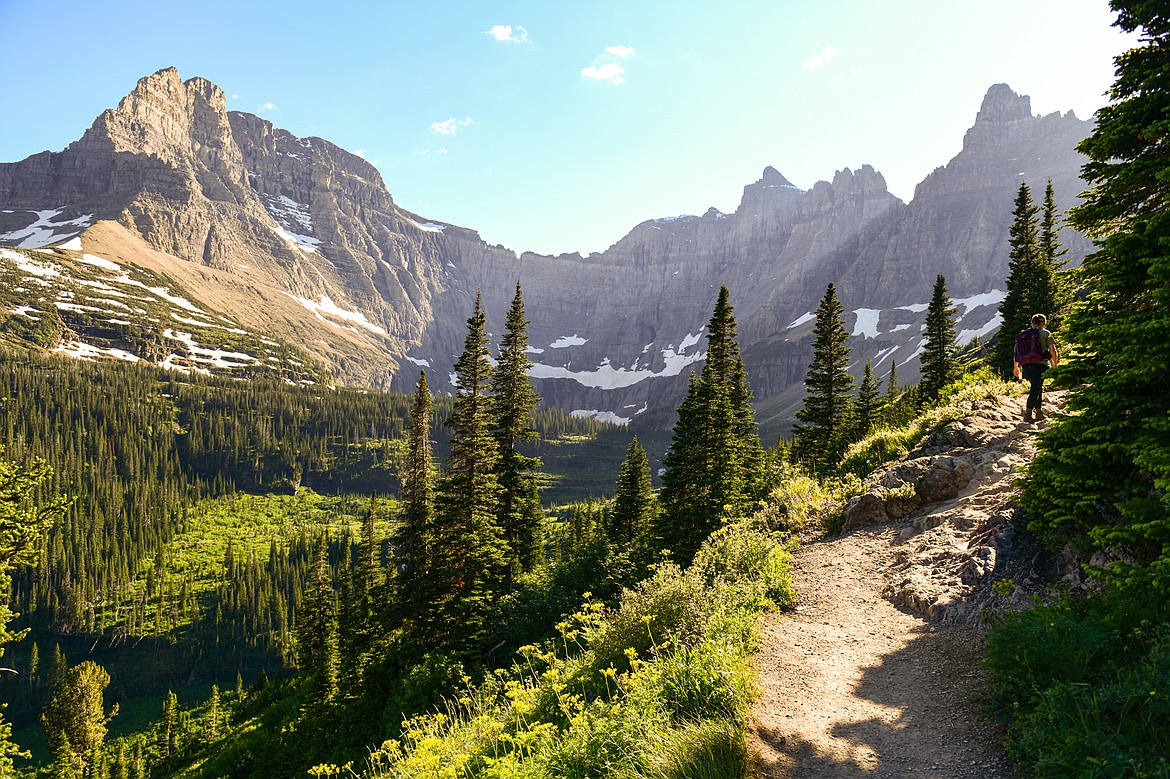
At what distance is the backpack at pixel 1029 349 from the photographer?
1308cm

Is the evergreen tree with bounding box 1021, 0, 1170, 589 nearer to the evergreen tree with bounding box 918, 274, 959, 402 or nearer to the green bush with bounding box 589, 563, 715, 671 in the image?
the green bush with bounding box 589, 563, 715, 671

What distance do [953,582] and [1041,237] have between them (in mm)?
40677

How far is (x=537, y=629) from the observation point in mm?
21375

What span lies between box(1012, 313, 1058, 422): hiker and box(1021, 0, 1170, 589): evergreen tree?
225 inches

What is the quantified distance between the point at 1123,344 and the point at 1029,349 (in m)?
7.49

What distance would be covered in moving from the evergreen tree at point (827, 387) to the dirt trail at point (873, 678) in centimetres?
2899

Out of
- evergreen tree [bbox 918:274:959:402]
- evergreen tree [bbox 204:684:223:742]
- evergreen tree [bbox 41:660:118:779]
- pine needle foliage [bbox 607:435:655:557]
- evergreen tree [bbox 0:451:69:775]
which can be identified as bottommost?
evergreen tree [bbox 204:684:223:742]

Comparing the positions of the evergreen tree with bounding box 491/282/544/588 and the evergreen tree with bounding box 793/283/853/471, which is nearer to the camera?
the evergreen tree with bounding box 491/282/544/588

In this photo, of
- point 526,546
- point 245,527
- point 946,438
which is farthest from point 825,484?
point 245,527

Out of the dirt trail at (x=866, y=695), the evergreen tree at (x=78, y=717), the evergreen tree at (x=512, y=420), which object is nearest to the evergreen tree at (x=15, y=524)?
the evergreen tree at (x=512, y=420)

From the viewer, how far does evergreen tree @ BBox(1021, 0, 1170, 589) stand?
6352 mm

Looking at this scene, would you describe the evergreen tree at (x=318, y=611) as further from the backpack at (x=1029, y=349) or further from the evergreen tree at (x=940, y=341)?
the evergreen tree at (x=940, y=341)

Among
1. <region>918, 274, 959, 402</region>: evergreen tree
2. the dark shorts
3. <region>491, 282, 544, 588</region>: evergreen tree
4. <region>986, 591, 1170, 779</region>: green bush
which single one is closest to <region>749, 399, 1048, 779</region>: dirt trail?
<region>986, 591, 1170, 779</region>: green bush

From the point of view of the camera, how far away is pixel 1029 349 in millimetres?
13172
